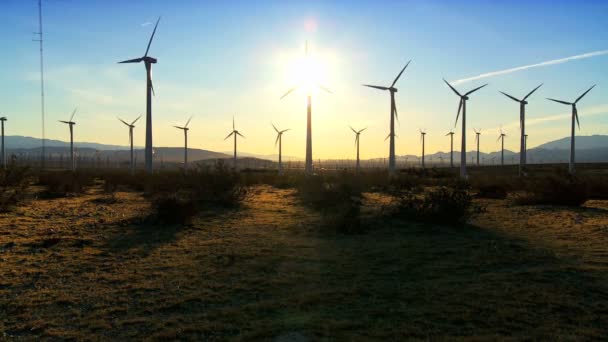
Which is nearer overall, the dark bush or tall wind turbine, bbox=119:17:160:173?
the dark bush

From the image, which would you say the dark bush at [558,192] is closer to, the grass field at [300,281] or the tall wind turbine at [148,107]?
the grass field at [300,281]

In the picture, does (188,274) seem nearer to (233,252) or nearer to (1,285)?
(233,252)

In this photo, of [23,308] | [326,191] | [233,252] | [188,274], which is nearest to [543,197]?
Result: [326,191]

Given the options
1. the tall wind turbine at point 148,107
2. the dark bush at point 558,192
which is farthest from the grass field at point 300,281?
the tall wind turbine at point 148,107

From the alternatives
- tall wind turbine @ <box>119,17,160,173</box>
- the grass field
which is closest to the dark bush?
the grass field

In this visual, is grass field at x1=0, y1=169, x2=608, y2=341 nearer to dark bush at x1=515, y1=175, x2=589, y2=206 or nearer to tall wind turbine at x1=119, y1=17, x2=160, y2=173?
dark bush at x1=515, y1=175, x2=589, y2=206

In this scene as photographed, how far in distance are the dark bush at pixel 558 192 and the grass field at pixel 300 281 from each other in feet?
20.9

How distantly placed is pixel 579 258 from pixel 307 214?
427 inches

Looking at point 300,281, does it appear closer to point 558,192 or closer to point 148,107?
point 558,192

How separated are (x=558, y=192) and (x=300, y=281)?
18.1 m

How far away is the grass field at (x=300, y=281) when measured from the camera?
6.17m

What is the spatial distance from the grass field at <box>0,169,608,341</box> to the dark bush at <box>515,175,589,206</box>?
20.9 feet

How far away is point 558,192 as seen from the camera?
2186 centimetres

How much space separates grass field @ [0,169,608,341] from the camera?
20.2ft
